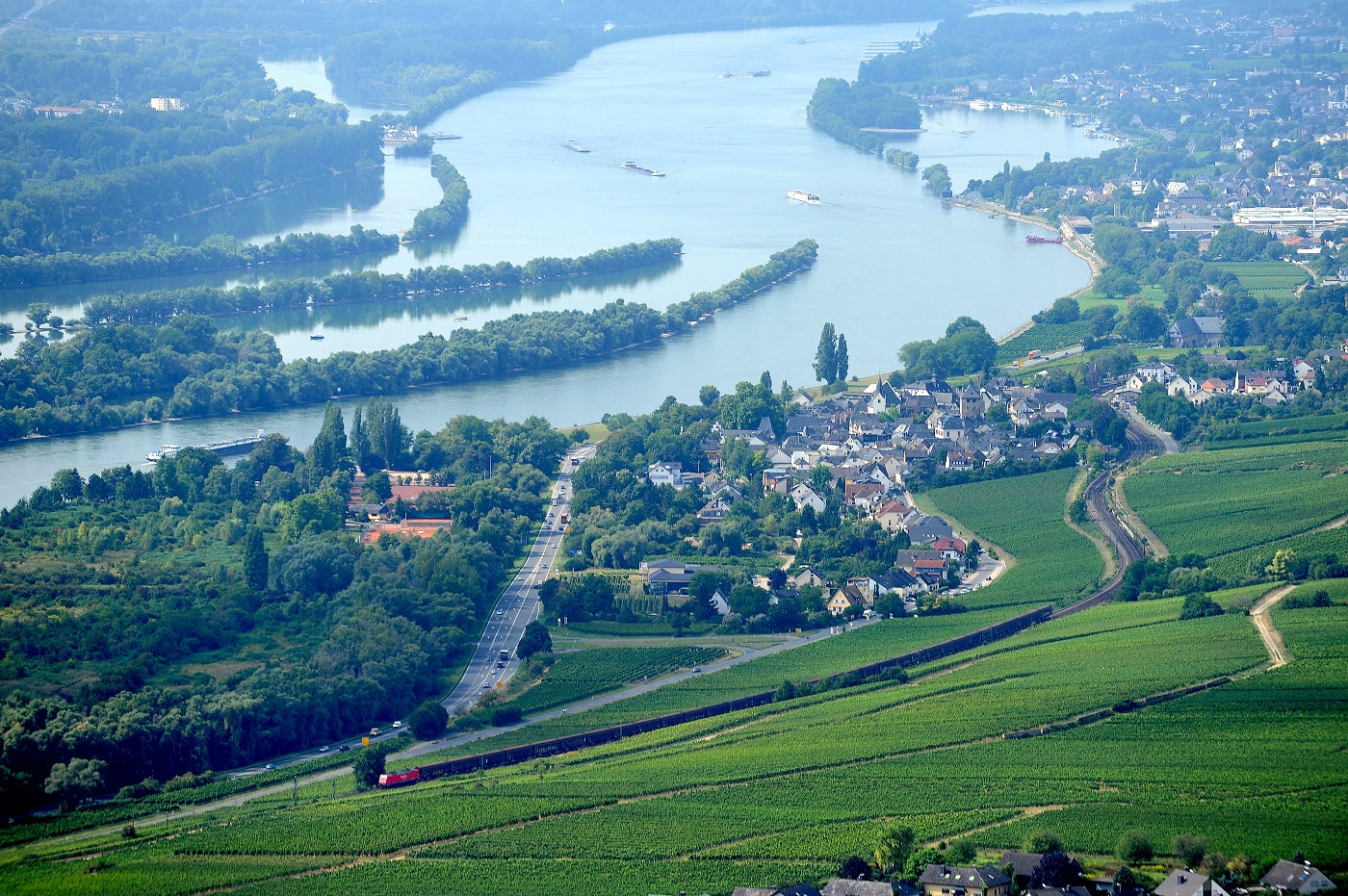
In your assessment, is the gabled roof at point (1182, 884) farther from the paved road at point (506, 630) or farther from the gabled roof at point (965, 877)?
the paved road at point (506, 630)

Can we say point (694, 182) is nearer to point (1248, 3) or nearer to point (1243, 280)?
point (1243, 280)

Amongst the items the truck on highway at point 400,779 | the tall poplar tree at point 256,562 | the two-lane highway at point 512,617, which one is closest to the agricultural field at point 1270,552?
the two-lane highway at point 512,617

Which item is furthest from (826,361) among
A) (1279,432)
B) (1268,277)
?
(1268,277)

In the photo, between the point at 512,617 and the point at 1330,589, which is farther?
the point at 512,617

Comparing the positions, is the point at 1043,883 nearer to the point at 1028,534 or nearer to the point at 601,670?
the point at 601,670

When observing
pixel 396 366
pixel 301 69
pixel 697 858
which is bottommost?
pixel 697 858

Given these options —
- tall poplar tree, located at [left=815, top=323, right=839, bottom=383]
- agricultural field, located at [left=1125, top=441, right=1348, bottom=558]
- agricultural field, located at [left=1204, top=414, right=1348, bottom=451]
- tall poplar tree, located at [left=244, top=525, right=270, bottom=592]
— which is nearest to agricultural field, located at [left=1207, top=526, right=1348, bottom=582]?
agricultural field, located at [left=1125, top=441, right=1348, bottom=558]

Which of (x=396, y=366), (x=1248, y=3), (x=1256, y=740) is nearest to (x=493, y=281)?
(x=396, y=366)

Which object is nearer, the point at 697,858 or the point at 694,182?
the point at 697,858
